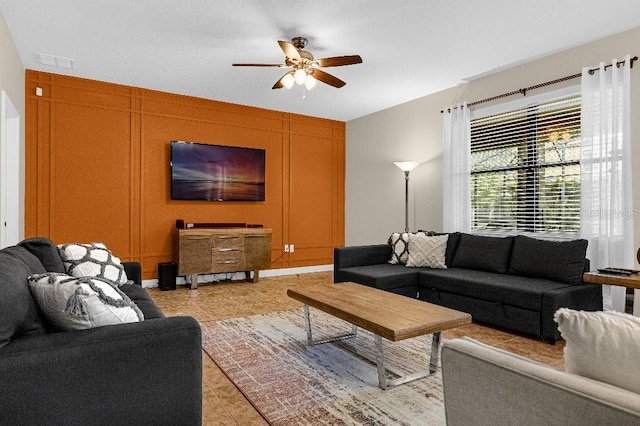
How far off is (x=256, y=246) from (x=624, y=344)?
488cm

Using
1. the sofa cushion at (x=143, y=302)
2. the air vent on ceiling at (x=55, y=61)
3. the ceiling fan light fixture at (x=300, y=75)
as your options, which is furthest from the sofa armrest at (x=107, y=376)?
the air vent on ceiling at (x=55, y=61)

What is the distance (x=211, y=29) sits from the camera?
342cm

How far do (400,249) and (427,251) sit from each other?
0.34 m

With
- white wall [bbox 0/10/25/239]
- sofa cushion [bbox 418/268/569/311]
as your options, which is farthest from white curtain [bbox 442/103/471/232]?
white wall [bbox 0/10/25/239]

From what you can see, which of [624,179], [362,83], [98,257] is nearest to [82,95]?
[98,257]

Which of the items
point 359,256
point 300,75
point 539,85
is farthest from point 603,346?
point 539,85

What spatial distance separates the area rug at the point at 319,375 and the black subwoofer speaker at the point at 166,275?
1.70 meters

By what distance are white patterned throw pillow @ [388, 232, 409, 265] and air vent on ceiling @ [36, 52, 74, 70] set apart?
4156 millimetres

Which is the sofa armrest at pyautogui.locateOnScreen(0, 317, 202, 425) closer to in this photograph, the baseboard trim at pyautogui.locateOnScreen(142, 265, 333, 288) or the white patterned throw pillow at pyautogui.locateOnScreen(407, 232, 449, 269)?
the white patterned throw pillow at pyautogui.locateOnScreen(407, 232, 449, 269)

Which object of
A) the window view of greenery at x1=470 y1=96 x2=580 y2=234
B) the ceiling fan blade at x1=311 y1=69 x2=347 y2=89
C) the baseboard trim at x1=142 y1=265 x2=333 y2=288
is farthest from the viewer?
the baseboard trim at x1=142 y1=265 x2=333 y2=288

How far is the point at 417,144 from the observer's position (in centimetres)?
554

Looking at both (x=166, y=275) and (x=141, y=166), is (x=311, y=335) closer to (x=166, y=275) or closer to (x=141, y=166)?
(x=166, y=275)

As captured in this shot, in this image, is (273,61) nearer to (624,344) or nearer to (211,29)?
(211,29)

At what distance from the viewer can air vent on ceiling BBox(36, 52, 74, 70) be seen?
159 inches
